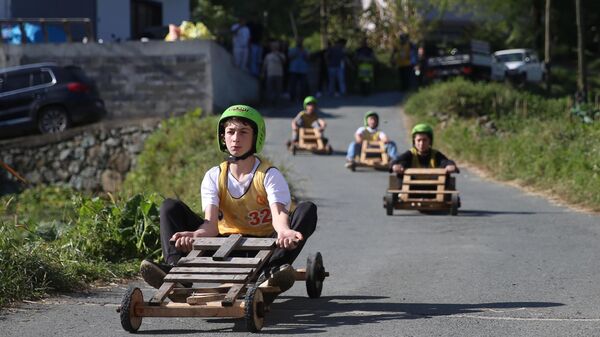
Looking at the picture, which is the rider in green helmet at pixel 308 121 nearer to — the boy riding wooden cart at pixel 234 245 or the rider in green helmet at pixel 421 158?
the rider in green helmet at pixel 421 158

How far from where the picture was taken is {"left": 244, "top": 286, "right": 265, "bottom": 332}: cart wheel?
23.7ft

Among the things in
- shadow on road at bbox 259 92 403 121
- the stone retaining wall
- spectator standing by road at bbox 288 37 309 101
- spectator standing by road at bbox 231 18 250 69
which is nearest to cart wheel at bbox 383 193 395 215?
the stone retaining wall

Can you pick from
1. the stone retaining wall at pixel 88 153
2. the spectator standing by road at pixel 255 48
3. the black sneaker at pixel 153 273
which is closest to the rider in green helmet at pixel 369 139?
the stone retaining wall at pixel 88 153

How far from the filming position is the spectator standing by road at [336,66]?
119 feet

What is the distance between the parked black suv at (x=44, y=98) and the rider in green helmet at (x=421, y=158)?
45.2ft

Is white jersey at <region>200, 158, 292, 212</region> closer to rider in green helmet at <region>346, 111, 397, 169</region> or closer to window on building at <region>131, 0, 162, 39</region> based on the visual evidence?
rider in green helmet at <region>346, 111, 397, 169</region>

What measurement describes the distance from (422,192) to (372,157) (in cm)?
719

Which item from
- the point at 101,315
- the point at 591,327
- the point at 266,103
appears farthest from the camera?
the point at 266,103

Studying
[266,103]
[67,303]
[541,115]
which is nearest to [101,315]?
[67,303]

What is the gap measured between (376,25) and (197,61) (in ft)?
64.0

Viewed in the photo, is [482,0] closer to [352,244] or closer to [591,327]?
[352,244]

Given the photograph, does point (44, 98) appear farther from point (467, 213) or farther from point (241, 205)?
point (241, 205)

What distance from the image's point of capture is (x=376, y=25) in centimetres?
4934

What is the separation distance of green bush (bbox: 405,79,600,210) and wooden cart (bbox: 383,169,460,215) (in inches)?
79.4
